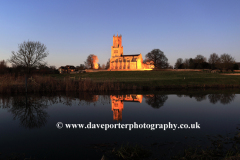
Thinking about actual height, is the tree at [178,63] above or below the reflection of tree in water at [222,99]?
above

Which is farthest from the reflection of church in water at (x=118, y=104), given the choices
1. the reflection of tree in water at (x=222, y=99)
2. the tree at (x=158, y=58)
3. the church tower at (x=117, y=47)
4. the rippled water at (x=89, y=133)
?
the church tower at (x=117, y=47)

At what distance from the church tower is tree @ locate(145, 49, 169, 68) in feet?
94.2

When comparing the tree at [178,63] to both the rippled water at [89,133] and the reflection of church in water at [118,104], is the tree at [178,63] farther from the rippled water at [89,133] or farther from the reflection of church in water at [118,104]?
the rippled water at [89,133]

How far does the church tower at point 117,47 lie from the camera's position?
98463mm

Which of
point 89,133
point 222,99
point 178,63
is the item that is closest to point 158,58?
point 178,63

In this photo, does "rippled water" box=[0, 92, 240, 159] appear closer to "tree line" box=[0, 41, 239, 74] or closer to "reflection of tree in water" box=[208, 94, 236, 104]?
"reflection of tree in water" box=[208, 94, 236, 104]

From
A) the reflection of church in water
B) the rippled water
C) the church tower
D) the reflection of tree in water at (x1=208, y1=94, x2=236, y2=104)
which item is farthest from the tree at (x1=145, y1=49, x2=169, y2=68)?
the rippled water

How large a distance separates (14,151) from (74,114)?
4934mm

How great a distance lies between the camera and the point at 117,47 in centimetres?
9969

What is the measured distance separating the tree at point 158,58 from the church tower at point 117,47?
94.2ft

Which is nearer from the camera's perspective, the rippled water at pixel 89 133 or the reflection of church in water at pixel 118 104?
the rippled water at pixel 89 133

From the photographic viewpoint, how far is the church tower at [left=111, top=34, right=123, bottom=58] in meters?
98.5

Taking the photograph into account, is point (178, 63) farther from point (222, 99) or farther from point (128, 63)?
point (222, 99)

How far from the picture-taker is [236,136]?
6.46 metres
